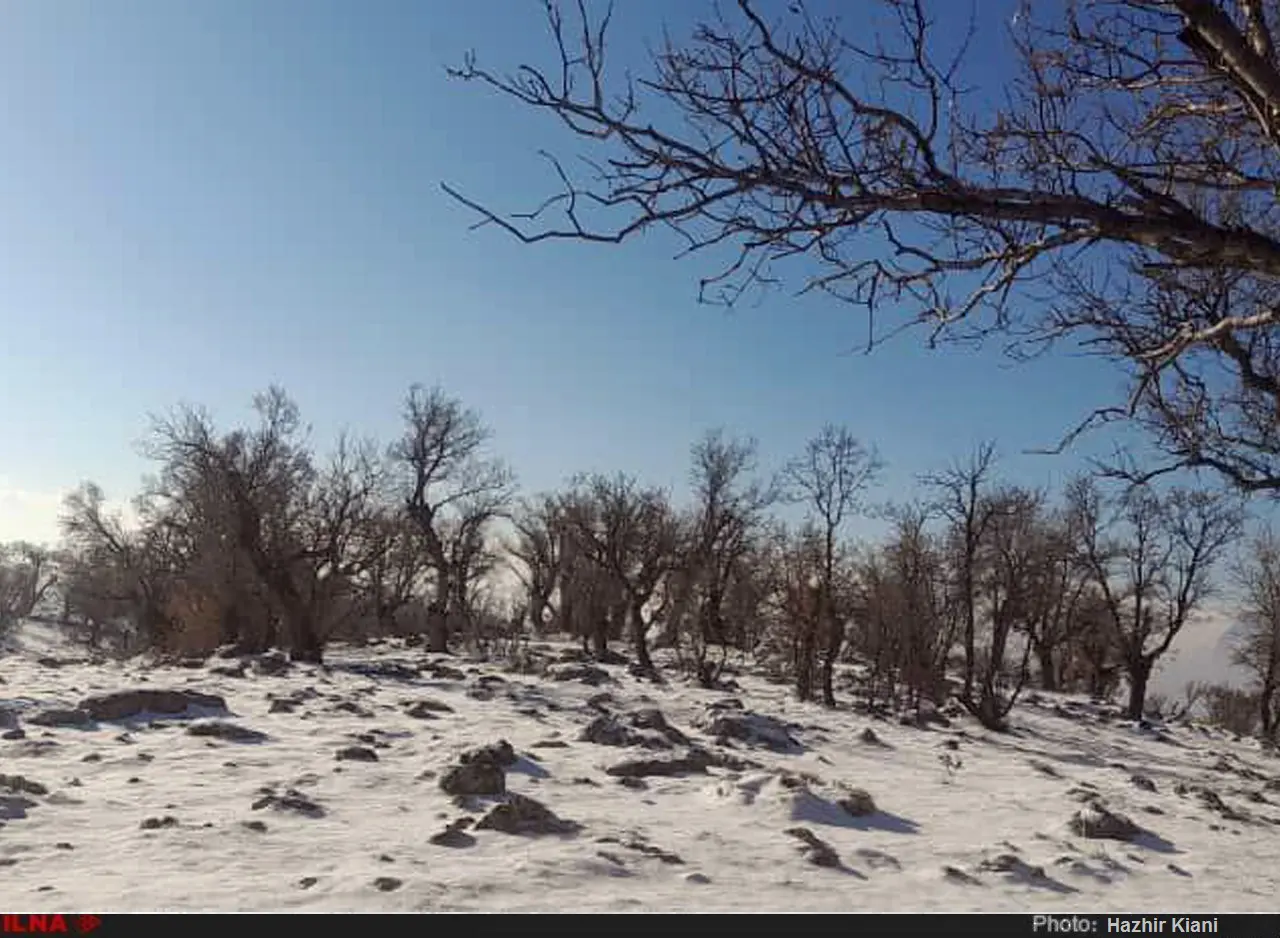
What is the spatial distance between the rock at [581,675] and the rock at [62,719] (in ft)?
30.8

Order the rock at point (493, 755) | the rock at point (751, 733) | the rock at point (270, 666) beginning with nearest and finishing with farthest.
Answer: the rock at point (493, 755), the rock at point (751, 733), the rock at point (270, 666)

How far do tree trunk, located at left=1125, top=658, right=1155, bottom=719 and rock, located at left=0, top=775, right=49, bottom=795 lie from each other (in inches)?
1066

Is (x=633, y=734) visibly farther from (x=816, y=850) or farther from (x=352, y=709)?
(x=816, y=850)

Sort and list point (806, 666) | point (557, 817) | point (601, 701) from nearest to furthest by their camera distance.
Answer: point (557, 817)
point (601, 701)
point (806, 666)

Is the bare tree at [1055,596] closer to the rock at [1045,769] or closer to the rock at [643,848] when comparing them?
the rock at [1045,769]

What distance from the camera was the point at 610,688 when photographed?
17.2 meters

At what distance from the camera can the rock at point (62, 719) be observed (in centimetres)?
944

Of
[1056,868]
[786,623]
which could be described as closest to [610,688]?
[786,623]

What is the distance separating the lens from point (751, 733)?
12.2 metres

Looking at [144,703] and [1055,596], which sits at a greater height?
[1055,596]

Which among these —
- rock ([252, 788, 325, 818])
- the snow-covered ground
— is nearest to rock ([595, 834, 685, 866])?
the snow-covered ground

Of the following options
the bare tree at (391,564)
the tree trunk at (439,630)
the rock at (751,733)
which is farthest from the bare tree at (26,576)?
the rock at (751,733)

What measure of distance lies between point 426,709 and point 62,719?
4290 mm

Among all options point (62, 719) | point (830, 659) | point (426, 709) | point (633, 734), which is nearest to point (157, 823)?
point (62, 719)
